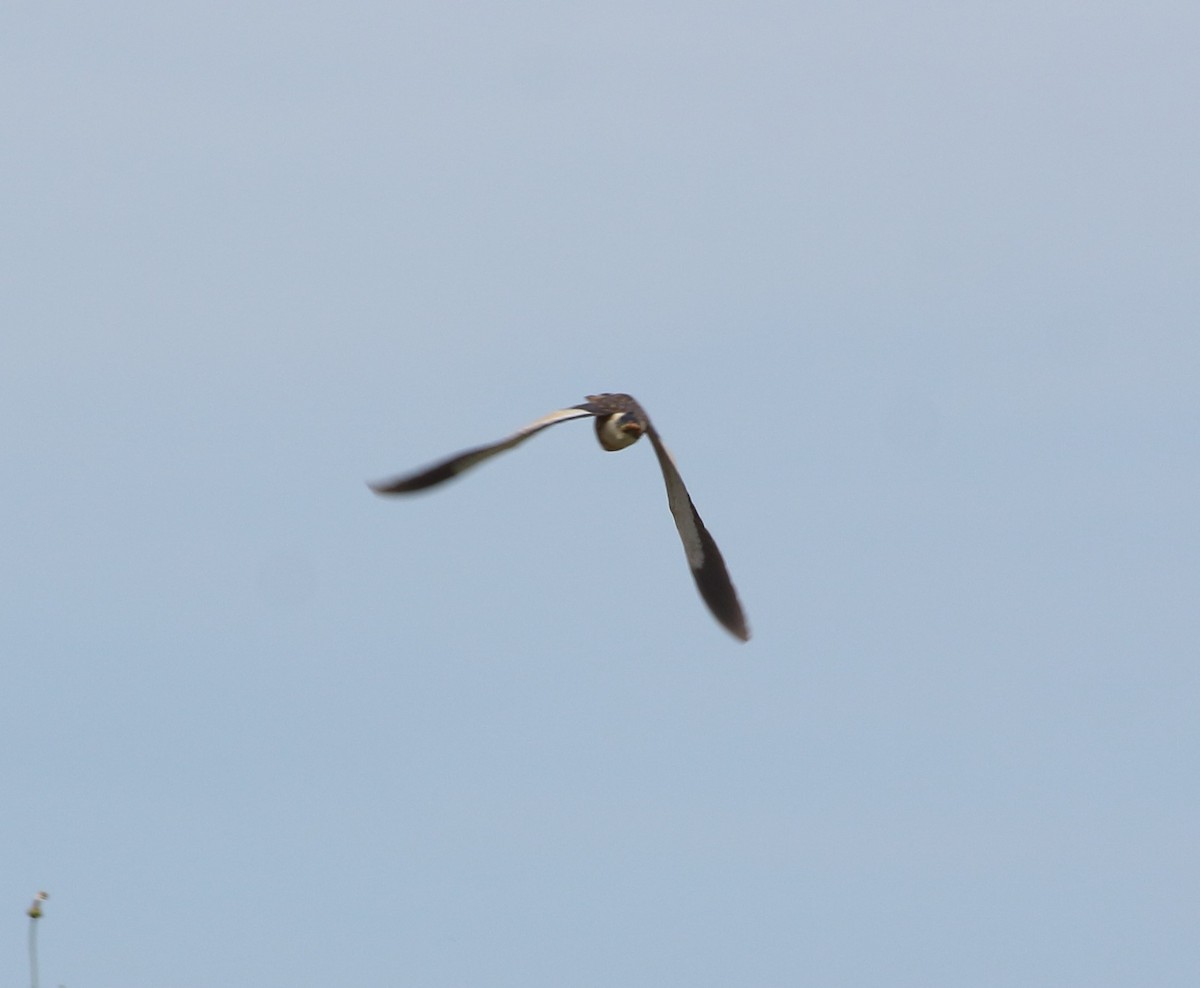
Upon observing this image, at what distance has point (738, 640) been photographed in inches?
828

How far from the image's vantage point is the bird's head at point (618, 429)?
749 inches

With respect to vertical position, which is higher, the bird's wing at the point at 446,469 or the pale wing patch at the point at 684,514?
the pale wing patch at the point at 684,514

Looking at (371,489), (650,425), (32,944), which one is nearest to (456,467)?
(371,489)

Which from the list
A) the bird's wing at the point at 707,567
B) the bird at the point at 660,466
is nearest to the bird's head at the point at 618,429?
the bird at the point at 660,466

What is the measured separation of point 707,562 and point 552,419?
5162 mm

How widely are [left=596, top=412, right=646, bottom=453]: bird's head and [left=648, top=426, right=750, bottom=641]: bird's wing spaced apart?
6.84 feet

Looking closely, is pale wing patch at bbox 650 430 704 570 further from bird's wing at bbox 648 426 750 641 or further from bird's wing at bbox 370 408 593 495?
bird's wing at bbox 370 408 593 495

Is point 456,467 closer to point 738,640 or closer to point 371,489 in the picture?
point 371,489

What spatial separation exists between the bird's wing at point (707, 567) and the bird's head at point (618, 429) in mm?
2084

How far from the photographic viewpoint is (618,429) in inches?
749

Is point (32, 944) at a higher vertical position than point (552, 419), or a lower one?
lower

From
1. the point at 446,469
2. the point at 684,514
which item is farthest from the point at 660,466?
the point at 446,469

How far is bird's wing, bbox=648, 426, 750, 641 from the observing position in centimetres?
2139

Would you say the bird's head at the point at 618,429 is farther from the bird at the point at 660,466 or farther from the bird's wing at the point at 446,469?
the bird's wing at the point at 446,469
